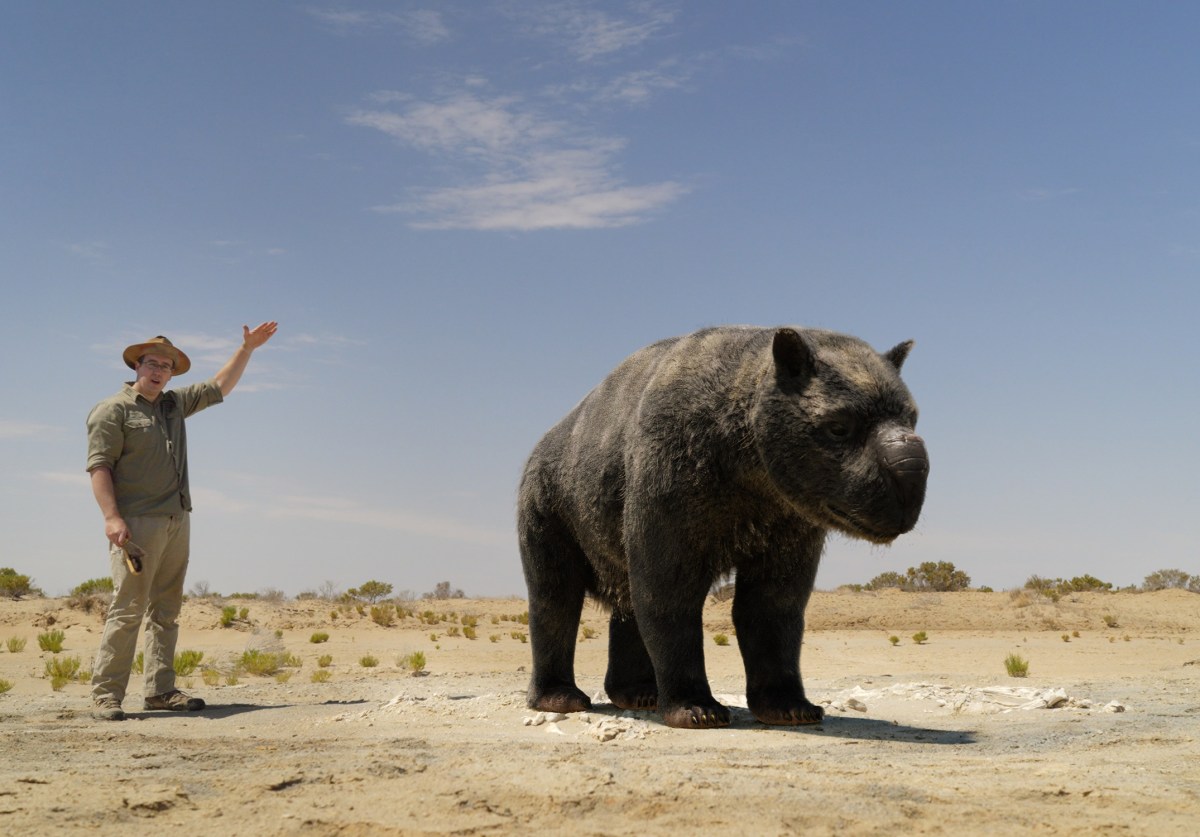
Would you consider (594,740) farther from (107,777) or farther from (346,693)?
(346,693)

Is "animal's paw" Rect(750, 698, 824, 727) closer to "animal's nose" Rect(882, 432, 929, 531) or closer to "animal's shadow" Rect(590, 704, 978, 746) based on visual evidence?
"animal's shadow" Rect(590, 704, 978, 746)

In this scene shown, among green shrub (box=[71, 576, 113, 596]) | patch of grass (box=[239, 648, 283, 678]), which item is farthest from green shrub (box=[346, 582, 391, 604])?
patch of grass (box=[239, 648, 283, 678])

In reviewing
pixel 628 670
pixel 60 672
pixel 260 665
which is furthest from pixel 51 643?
pixel 628 670

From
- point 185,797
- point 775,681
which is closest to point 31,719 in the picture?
point 185,797

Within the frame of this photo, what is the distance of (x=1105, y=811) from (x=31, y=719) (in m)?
7.89

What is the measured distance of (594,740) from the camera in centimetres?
646

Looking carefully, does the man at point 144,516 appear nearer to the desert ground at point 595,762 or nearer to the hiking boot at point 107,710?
the hiking boot at point 107,710

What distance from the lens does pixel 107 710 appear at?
27.7 ft

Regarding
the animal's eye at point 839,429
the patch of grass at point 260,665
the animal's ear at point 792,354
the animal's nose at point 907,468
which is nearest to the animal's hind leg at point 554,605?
the animal's ear at point 792,354

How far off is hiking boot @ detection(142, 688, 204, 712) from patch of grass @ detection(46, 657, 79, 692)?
3.15 meters

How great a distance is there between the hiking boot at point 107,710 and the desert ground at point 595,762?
0.44 feet

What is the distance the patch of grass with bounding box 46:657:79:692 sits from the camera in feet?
38.2

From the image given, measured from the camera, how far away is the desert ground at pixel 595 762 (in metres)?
4.11

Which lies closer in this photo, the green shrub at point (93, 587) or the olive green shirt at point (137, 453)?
the olive green shirt at point (137, 453)
